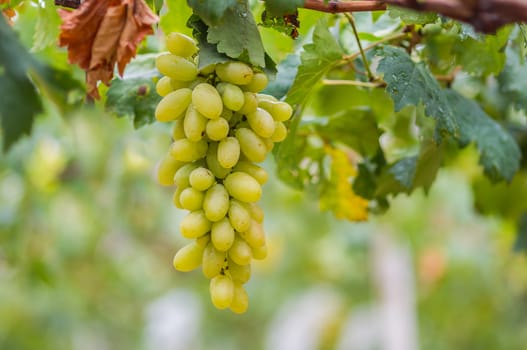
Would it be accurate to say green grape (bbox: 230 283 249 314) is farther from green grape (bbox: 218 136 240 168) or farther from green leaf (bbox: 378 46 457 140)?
green leaf (bbox: 378 46 457 140)

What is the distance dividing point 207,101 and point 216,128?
3cm

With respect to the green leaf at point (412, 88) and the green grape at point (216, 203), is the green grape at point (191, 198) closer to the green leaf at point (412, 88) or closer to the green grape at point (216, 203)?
the green grape at point (216, 203)

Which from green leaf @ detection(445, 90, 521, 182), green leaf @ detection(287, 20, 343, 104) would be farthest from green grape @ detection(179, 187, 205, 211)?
green leaf @ detection(445, 90, 521, 182)

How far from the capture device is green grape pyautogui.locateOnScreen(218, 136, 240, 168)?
61 centimetres

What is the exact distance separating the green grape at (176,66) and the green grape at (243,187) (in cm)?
9

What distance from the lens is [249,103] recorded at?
64 centimetres

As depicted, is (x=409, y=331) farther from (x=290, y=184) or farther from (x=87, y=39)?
(x=87, y=39)

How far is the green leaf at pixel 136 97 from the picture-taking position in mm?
869

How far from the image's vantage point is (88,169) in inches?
77.2

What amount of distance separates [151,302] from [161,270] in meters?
0.39

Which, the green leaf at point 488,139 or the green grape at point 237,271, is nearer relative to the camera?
the green grape at point 237,271

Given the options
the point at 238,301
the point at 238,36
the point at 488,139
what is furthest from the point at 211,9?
the point at 488,139

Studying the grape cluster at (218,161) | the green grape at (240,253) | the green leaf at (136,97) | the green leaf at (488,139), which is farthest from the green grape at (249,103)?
the green leaf at (488,139)

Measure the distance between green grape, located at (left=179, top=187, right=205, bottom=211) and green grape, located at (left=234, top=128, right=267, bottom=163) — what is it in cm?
5
